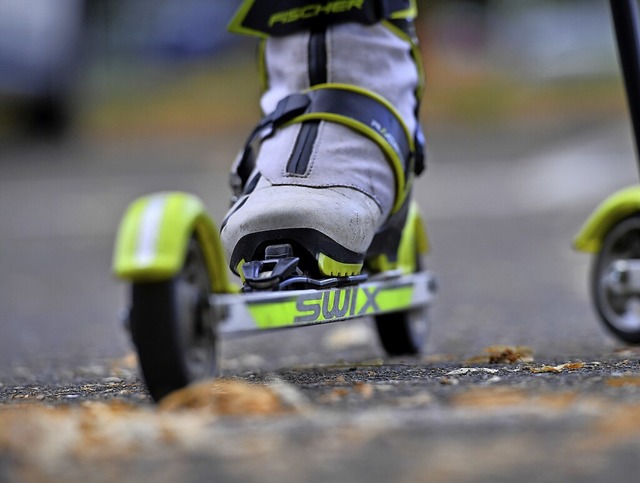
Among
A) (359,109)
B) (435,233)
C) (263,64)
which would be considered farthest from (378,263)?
(435,233)

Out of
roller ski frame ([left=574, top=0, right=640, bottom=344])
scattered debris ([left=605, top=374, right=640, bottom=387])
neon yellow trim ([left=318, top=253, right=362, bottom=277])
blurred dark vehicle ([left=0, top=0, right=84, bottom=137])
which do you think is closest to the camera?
scattered debris ([left=605, top=374, right=640, bottom=387])

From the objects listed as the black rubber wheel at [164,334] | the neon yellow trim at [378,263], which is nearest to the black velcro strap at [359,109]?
the neon yellow trim at [378,263]

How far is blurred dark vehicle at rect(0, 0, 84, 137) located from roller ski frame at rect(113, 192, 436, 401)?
427 inches

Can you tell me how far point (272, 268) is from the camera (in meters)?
2.02

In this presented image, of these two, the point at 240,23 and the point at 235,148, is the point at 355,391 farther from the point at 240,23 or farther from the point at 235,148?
the point at 235,148

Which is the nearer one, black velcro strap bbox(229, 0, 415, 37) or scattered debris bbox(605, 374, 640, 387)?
scattered debris bbox(605, 374, 640, 387)

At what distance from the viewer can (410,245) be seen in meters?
2.80

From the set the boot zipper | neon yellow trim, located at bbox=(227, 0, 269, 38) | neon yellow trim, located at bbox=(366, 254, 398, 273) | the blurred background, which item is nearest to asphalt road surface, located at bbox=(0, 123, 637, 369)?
the blurred background

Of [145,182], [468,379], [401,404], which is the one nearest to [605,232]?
[468,379]

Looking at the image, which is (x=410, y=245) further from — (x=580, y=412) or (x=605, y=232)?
(x=580, y=412)

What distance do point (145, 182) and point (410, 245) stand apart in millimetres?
7255

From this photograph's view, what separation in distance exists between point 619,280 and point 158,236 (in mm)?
1379

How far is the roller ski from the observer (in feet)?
5.52

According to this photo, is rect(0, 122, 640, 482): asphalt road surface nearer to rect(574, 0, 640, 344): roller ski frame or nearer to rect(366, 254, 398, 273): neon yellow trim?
rect(574, 0, 640, 344): roller ski frame
